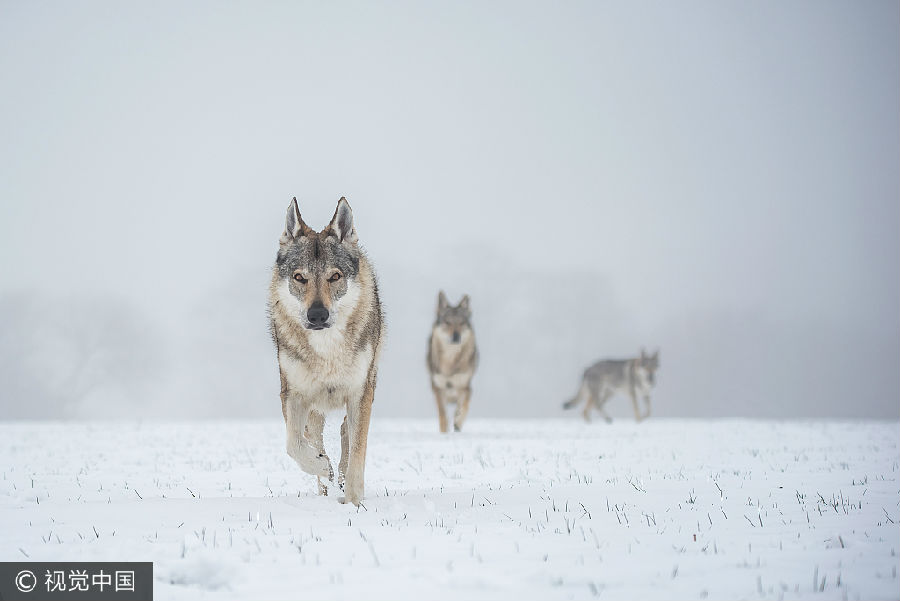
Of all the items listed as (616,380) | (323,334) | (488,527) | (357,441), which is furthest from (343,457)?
(616,380)

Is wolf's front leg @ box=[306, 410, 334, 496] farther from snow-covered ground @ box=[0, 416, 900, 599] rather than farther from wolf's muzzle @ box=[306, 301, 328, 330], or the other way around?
wolf's muzzle @ box=[306, 301, 328, 330]

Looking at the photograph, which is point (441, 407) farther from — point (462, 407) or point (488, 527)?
point (488, 527)

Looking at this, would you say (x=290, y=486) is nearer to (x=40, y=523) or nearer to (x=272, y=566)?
(x=40, y=523)

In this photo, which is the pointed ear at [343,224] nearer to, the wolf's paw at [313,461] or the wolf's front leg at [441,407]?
the wolf's paw at [313,461]

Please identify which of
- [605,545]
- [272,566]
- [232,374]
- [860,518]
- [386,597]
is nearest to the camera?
[386,597]

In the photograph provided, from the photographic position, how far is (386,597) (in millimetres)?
4012

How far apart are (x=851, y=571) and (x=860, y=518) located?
5.80 feet

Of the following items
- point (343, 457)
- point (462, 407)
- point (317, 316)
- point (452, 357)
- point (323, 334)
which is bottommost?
point (462, 407)

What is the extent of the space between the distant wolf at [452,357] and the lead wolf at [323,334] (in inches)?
433

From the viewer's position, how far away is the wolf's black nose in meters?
7.03

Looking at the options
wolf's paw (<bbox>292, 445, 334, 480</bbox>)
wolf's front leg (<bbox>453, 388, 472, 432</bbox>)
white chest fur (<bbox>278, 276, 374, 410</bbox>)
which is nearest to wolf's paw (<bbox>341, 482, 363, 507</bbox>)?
wolf's paw (<bbox>292, 445, 334, 480</bbox>)

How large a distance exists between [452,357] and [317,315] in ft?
39.9

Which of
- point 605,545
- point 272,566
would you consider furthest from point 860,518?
point 272,566

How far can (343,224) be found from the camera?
25.7 feet
